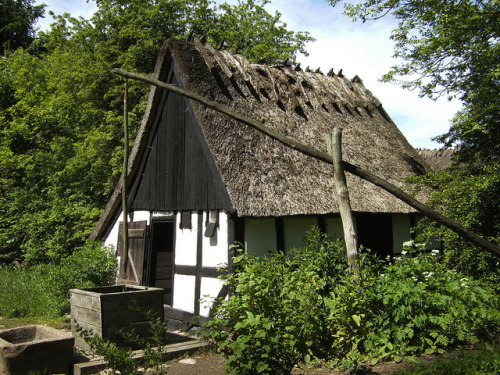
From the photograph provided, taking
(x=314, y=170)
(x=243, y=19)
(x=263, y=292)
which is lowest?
(x=263, y=292)

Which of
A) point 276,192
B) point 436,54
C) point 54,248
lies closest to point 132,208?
point 276,192

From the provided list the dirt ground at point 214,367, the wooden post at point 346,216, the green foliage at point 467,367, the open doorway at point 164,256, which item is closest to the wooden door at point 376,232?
the wooden post at point 346,216

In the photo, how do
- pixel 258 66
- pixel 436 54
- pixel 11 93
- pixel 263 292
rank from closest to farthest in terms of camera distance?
pixel 263 292 < pixel 436 54 < pixel 258 66 < pixel 11 93

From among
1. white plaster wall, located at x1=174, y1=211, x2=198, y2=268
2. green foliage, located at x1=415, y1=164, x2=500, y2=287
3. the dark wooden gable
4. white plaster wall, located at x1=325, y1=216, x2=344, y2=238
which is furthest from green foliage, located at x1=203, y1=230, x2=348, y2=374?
white plaster wall, located at x1=325, y1=216, x2=344, y2=238

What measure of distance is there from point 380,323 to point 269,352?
5.45ft

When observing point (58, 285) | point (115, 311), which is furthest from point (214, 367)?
point (58, 285)

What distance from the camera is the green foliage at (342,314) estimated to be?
410cm

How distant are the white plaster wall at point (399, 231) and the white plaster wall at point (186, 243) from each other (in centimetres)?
483

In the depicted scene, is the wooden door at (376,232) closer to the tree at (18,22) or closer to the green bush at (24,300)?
the green bush at (24,300)

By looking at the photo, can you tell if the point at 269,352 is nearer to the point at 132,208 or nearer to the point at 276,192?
the point at 276,192

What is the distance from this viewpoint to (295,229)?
7.97 m

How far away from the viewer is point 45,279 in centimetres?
924

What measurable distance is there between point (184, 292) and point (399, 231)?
17.4 ft

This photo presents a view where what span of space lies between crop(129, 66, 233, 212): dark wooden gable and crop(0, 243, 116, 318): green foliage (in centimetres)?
140
